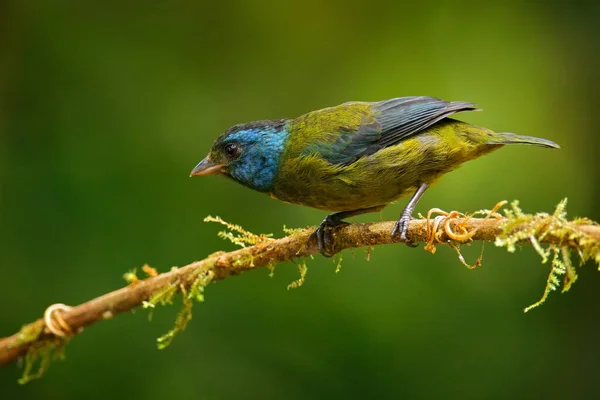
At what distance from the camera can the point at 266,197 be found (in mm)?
5160

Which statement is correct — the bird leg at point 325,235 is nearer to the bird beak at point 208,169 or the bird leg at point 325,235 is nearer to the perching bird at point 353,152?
the perching bird at point 353,152

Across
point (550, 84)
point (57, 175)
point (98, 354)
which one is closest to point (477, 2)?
point (550, 84)

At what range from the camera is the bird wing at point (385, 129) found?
3.60m

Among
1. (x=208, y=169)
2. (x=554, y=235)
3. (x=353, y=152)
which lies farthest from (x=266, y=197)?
(x=554, y=235)

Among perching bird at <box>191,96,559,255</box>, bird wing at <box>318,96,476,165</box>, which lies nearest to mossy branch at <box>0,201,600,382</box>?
perching bird at <box>191,96,559,255</box>

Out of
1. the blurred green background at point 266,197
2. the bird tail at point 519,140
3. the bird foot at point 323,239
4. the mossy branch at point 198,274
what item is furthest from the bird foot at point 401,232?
the blurred green background at point 266,197

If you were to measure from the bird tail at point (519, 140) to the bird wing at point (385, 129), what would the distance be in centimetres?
21

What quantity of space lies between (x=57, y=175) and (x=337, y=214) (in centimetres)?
239

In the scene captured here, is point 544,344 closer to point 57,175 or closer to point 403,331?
point 403,331

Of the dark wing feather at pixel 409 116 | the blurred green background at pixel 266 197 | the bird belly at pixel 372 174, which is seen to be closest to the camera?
the bird belly at pixel 372 174

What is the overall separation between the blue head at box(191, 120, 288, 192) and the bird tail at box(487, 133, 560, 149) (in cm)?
115

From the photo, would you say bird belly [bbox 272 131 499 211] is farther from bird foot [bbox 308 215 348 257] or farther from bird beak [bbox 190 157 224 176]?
bird beak [bbox 190 157 224 176]

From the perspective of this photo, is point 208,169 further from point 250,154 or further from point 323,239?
point 323,239

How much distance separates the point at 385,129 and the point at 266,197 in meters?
1.67
